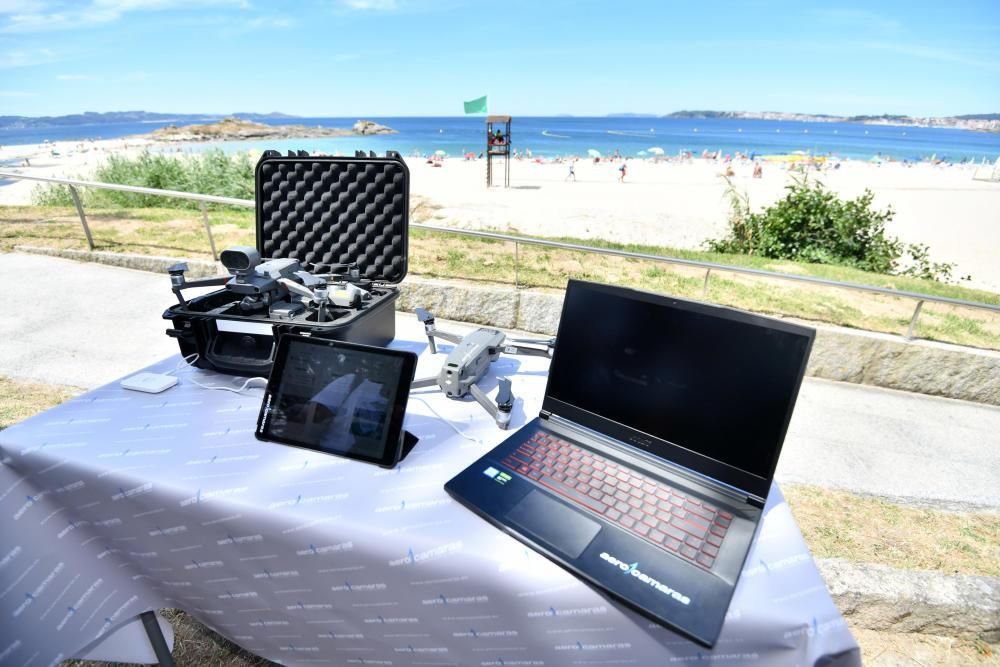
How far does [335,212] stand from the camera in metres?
2.48

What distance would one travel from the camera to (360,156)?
238 centimetres

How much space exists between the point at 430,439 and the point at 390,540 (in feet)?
1.32

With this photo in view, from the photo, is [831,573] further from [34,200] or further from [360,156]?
[34,200]

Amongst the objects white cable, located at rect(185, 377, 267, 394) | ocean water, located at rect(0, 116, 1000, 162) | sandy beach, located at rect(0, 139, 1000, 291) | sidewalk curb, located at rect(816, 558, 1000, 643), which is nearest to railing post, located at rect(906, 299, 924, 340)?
sidewalk curb, located at rect(816, 558, 1000, 643)

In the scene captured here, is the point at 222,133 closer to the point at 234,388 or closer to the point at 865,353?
the point at 234,388

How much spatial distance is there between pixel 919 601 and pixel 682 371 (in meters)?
1.63

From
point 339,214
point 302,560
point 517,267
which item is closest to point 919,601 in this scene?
point 302,560

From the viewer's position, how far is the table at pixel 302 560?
102 centimetres

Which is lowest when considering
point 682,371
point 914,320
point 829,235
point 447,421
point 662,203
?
point 662,203

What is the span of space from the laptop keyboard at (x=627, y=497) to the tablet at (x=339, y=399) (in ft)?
1.24

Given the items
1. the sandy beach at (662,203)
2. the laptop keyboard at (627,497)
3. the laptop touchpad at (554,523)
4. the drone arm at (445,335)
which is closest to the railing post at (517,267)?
the drone arm at (445,335)

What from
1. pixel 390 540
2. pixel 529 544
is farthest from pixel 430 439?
pixel 529 544

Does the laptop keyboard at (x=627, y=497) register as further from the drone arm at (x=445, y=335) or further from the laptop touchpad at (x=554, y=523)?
the drone arm at (x=445, y=335)

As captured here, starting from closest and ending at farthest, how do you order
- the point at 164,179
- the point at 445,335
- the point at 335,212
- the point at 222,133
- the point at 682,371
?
the point at 682,371 < the point at 445,335 < the point at 335,212 < the point at 164,179 < the point at 222,133
